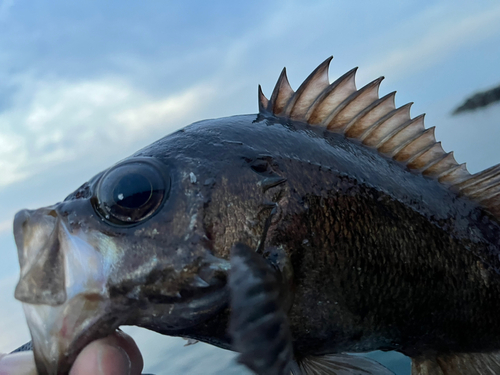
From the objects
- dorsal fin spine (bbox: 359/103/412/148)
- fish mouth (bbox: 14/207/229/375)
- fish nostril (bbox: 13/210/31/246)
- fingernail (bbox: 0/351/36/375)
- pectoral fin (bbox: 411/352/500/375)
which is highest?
dorsal fin spine (bbox: 359/103/412/148)

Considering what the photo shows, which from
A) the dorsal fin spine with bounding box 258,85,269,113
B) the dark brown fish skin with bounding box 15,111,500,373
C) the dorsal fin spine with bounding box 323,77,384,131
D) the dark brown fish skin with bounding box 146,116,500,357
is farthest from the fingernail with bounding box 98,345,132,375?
the dorsal fin spine with bounding box 323,77,384,131

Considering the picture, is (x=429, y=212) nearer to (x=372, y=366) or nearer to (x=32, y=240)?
(x=372, y=366)

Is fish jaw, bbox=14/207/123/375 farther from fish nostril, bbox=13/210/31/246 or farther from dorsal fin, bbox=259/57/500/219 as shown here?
dorsal fin, bbox=259/57/500/219

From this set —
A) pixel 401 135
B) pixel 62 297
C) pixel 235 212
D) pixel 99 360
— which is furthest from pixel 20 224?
pixel 401 135

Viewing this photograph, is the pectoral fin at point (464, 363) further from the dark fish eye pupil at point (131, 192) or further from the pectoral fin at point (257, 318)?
the dark fish eye pupil at point (131, 192)

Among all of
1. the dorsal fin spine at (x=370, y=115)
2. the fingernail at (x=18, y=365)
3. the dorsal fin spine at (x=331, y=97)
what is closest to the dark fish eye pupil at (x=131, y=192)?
the fingernail at (x=18, y=365)

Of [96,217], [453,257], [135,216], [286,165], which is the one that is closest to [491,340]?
[453,257]
